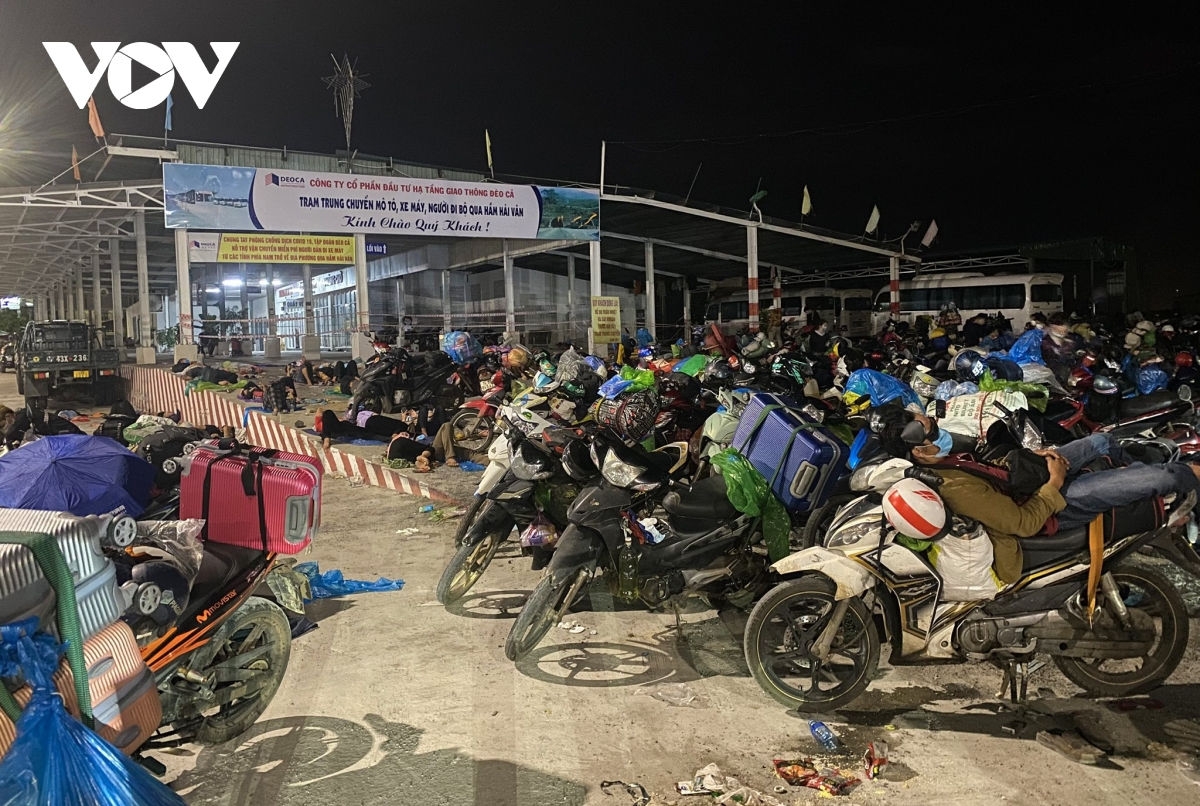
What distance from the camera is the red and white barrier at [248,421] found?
876 cm

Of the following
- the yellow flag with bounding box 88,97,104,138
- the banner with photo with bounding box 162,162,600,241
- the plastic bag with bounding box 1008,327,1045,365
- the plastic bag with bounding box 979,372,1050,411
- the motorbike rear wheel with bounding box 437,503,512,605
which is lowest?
the motorbike rear wheel with bounding box 437,503,512,605

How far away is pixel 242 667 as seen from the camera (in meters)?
3.35

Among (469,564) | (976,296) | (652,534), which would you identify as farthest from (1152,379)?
(976,296)

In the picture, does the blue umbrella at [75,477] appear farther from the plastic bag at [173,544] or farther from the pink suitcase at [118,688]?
the pink suitcase at [118,688]

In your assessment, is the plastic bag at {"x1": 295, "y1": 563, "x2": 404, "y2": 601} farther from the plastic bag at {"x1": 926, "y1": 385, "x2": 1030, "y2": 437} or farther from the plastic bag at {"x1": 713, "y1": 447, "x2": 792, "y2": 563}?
the plastic bag at {"x1": 926, "y1": 385, "x2": 1030, "y2": 437}

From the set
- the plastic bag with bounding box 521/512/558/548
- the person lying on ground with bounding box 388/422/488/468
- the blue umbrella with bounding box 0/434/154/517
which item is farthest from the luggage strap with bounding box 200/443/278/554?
the person lying on ground with bounding box 388/422/488/468

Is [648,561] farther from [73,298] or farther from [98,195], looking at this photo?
[73,298]

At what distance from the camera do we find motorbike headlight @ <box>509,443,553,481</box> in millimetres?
4820

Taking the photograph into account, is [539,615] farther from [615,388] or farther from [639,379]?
[639,379]

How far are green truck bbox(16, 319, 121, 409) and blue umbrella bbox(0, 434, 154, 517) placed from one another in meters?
16.3

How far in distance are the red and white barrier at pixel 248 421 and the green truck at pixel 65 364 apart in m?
0.57

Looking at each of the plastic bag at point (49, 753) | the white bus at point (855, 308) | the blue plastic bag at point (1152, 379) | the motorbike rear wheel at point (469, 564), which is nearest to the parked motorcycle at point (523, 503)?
the motorbike rear wheel at point (469, 564)

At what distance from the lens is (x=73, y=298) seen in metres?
47.4

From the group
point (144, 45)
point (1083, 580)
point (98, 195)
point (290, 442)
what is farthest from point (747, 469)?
point (98, 195)
